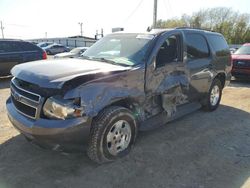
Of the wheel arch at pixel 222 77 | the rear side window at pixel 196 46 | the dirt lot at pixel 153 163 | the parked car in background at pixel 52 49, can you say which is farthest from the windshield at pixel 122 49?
the parked car in background at pixel 52 49

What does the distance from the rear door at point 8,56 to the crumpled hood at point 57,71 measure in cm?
711

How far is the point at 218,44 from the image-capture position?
6801 mm

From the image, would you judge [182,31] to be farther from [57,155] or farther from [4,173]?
[4,173]

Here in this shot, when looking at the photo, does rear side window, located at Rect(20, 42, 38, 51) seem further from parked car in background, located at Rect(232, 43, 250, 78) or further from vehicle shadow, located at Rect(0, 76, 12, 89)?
parked car in background, located at Rect(232, 43, 250, 78)

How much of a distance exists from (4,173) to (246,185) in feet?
10.1

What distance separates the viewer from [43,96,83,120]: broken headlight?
332 centimetres

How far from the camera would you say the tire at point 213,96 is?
650cm

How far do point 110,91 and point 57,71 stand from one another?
740 millimetres

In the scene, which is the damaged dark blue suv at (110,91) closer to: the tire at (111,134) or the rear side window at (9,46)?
the tire at (111,134)

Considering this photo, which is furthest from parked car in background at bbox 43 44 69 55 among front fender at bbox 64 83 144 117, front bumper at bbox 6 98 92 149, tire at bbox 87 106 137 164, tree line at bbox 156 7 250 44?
front bumper at bbox 6 98 92 149

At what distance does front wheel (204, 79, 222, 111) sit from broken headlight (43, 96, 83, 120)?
12.9 ft

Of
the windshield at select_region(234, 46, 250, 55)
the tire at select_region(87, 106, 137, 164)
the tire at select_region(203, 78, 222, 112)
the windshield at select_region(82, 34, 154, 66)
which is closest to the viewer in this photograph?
the tire at select_region(87, 106, 137, 164)

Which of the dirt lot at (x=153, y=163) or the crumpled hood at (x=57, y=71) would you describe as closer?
the crumpled hood at (x=57, y=71)

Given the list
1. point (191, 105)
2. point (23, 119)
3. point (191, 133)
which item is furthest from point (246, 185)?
point (23, 119)
